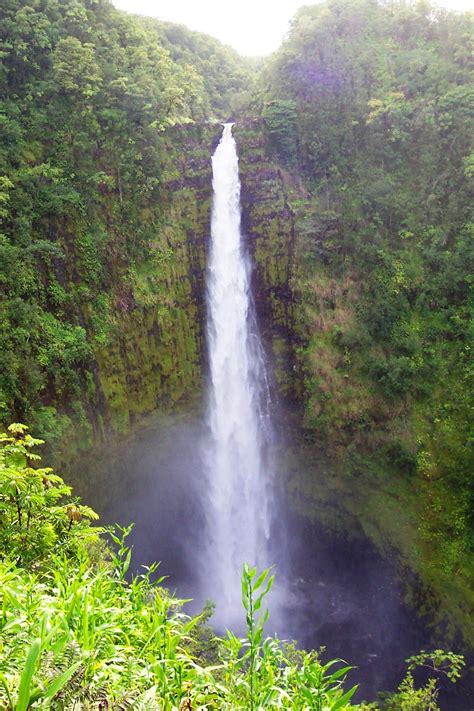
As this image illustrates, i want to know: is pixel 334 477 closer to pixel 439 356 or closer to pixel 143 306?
pixel 439 356

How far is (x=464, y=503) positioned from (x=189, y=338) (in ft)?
33.5

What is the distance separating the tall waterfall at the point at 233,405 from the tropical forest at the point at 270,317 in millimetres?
78

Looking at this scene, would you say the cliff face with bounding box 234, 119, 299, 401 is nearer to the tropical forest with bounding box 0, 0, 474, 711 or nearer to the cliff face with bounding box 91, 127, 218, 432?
the tropical forest with bounding box 0, 0, 474, 711

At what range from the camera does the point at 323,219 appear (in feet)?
55.7

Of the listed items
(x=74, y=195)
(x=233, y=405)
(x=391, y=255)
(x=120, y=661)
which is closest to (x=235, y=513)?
(x=233, y=405)

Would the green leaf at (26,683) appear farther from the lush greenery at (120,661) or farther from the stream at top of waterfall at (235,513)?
the stream at top of waterfall at (235,513)

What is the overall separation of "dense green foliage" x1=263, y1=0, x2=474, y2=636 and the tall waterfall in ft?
6.47

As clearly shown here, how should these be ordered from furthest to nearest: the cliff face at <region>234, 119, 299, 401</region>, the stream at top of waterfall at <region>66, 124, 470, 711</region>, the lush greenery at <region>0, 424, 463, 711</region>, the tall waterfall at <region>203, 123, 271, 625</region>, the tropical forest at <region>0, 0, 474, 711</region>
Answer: the cliff face at <region>234, 119, 299, 401</region> < the tall waterfall at <region>203, 123, 271, 625</region> < the stream at top of waterfall at <region>66, 124, 470, 711</region> < the tropical forest at <region>0, 0, 474, 711</region> < the lush greenery at <region>0, 424, 463, 711</region>

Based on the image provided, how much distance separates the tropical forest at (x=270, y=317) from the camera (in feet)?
42.0

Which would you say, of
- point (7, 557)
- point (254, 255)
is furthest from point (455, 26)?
point (7, 557)

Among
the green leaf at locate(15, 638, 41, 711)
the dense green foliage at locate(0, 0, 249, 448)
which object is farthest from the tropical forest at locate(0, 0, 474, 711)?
the green leaf at locate(15, 638, 41, 711)

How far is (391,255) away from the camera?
1597 centimetres

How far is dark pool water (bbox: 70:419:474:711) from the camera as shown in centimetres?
1263

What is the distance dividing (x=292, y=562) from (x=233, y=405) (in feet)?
18.8
